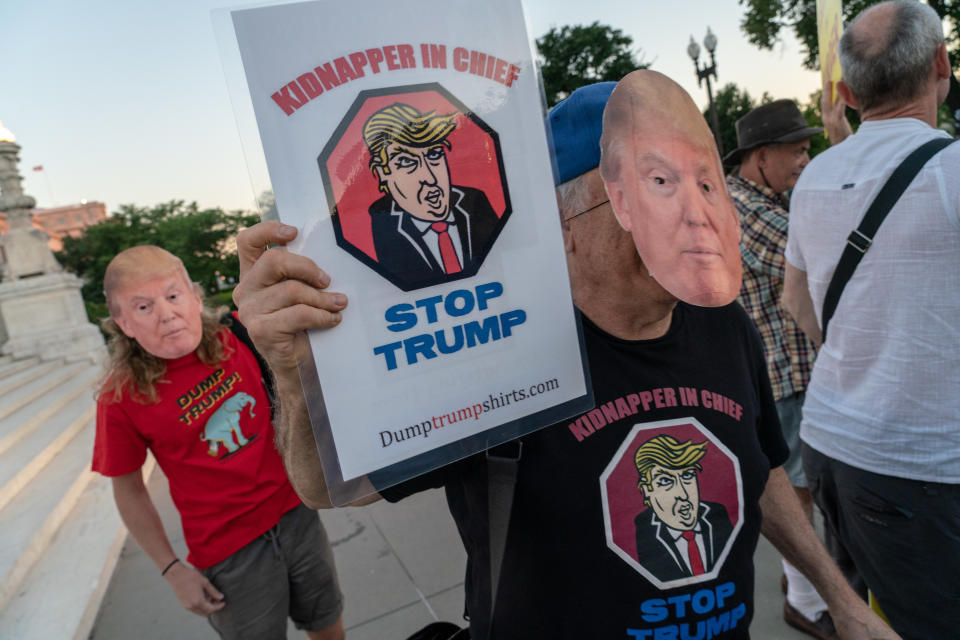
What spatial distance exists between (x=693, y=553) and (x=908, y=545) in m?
0.85

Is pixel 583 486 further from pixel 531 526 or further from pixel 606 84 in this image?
pixel 606 84

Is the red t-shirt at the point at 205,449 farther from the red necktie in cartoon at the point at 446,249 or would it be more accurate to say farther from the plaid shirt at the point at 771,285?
the plaid shirt at the point at 771,285

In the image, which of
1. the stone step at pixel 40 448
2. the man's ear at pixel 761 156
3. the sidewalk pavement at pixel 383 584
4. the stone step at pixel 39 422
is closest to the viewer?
the man's ear at pixel 761 156

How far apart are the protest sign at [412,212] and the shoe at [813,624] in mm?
2569

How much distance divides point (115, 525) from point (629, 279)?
495 centimetres

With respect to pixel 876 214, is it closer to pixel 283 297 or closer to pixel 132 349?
pixel 283 297

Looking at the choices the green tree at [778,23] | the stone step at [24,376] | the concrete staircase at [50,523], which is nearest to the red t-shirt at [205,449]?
the concrete staircase at [50,523]

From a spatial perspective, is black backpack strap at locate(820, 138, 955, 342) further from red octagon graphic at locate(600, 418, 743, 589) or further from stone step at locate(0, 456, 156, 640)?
stone step at locate(0, 456, 156, 640)

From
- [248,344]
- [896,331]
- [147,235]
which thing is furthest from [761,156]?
[147,235]

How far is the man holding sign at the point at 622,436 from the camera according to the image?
0.89 meters

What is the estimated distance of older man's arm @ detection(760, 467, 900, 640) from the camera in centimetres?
128

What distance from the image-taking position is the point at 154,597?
3811mm

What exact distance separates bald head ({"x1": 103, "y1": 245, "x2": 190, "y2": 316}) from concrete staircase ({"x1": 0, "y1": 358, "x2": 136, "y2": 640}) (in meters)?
0.67

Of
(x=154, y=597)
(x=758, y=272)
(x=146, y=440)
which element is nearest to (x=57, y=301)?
(x=154, y=597)
